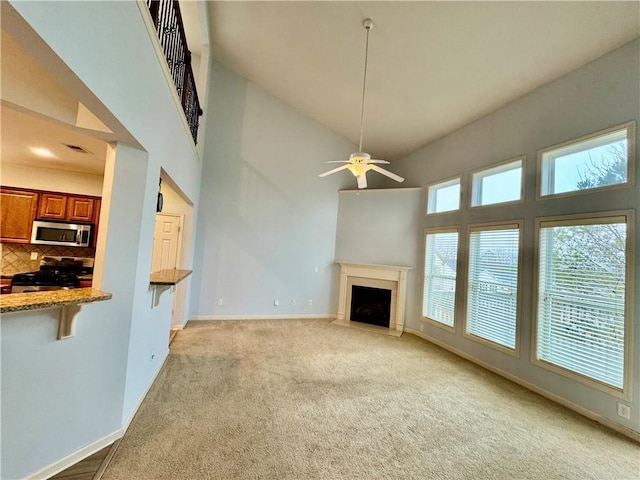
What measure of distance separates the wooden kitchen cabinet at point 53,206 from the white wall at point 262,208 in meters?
1.95

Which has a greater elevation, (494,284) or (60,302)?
(494,284)

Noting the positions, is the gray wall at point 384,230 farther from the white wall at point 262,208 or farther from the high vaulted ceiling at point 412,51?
the high vaulted ceiling at point 412,51

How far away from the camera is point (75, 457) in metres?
1.79

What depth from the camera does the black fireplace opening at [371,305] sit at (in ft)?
19.1

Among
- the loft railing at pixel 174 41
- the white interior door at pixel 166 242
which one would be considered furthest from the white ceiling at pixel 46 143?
the white interior door at pixel 166 242

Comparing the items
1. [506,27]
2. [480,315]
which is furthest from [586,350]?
[506,27]

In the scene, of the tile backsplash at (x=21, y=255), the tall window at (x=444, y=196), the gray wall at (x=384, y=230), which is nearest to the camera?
the tile backsplash at (x=21, y=255)

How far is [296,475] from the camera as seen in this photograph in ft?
5.94

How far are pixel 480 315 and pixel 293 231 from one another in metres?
3.75

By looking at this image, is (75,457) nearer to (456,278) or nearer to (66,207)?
(66,207)

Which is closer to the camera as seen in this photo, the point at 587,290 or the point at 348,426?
the point at 348,426


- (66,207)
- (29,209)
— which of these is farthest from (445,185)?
(29,209)

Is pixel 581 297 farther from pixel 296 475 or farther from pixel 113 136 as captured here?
pixel 113 136

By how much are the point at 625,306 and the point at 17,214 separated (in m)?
7.23
